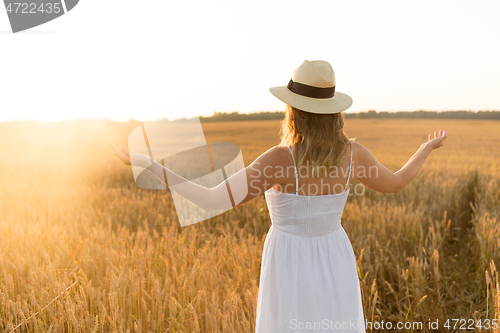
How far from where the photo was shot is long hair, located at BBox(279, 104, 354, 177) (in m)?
1.36

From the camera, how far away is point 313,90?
1440 millimetres

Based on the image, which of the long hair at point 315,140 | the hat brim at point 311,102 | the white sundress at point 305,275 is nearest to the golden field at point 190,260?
the white sundress at point 305,275

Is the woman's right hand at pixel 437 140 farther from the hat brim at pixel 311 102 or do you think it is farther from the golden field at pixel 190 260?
the golden field at pixel 190 260

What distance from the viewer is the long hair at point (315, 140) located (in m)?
1.36

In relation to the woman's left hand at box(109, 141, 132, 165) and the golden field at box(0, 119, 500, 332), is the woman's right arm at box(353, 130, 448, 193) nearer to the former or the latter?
the golden field at box(0, 119, 500, 332)

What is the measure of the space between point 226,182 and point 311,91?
1.85 ft

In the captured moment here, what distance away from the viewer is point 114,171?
27.6 ft

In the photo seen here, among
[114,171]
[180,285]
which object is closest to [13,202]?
[114,171]

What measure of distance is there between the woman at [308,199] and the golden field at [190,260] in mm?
358

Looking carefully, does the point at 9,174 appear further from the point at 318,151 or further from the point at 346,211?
the point at 318,151

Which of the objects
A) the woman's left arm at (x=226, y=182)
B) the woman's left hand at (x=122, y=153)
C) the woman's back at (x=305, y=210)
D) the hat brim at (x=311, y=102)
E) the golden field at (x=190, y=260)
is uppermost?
the hat brim at (x=311, y=102)

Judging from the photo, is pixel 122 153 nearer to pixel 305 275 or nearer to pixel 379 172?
pixel 305 275

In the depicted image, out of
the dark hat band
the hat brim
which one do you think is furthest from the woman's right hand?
the dark hat band

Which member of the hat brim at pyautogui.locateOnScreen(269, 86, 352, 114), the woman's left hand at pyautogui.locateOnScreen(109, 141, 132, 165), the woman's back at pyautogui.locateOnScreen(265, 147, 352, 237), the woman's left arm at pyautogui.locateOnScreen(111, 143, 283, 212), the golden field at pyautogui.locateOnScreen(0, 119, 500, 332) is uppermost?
the hat brim at pyautogui.locateOnScreen(269, 86, 352, 114)
